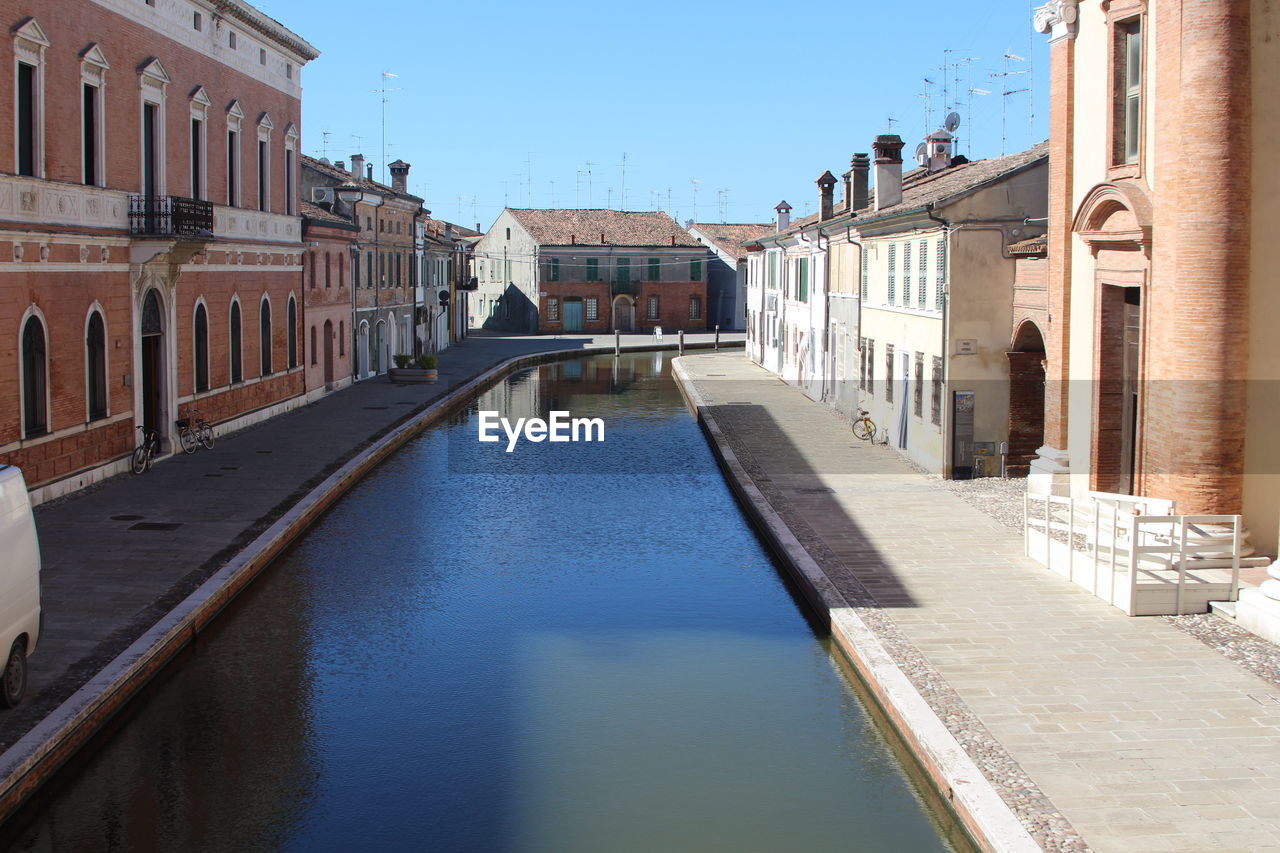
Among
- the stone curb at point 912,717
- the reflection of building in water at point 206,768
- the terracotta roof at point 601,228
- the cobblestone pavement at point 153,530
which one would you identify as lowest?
the reflection of building in water at point 206,768

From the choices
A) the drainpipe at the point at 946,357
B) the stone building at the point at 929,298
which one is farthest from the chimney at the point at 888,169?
the drainpipe at the point at 946,357

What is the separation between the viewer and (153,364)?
83.6 ft

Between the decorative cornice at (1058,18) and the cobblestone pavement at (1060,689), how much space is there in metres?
6.97

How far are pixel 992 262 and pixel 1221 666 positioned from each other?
12.0 m

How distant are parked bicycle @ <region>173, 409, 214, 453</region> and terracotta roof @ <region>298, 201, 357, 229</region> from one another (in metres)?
10.7

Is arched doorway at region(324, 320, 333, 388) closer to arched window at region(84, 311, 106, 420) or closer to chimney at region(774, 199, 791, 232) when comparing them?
arched window at region(84, 311, 106, 420)

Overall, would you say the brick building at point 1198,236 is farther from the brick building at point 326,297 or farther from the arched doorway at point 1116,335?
the brick building at point 326,297

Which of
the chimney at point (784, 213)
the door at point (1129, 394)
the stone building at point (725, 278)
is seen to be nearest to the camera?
the door at point (1129, 394)

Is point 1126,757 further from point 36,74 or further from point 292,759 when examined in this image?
point 36,74

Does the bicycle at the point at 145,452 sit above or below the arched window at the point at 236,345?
below

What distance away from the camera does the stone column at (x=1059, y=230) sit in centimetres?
1855

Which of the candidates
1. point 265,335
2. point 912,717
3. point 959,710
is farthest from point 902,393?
point 912,717

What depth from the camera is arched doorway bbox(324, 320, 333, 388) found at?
4020 centimetres

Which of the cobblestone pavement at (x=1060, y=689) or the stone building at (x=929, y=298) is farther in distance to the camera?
the stone building at (x=929, y=298)
